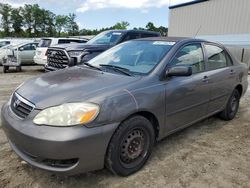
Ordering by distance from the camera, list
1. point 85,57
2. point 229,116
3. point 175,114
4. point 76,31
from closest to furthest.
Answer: point 175,114 → point 229,116 → point 85,57 → point 76,31

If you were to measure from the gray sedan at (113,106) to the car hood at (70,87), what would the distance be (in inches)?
0.4

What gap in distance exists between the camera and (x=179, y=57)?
3730 mm

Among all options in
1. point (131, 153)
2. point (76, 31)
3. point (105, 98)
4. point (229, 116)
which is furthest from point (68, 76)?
point (76, 31)

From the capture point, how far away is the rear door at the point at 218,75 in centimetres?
427

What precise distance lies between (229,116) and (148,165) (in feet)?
8.23

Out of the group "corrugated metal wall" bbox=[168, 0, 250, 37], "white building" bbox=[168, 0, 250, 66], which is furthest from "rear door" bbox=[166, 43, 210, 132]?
"corrugated metal wall" bbox=[168, 0, 250, 37]

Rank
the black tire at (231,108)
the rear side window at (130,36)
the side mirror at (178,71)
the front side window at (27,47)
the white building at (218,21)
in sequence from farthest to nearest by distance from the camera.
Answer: the white building at (218,21) < the front side window at (27,47) < the rear side window at (130,36) < the black tire at (231,108) < the side mirror at (178,71)

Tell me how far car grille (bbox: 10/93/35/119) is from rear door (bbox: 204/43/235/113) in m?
2.70

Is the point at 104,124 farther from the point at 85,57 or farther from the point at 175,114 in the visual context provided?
the point at 85,57

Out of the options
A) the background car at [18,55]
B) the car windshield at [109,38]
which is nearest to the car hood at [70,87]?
the car windshield at [109,38]

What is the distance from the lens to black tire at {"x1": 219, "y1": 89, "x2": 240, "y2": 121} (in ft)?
16.3

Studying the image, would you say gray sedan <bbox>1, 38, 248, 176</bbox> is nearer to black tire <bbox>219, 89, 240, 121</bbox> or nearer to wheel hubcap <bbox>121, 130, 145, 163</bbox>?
wheel hubcap <bbox>121, 130, 145, 163</bbox>

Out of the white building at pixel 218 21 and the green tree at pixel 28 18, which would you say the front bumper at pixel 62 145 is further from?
the green tree at pixel 28 18

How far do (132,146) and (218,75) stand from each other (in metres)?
2.18
